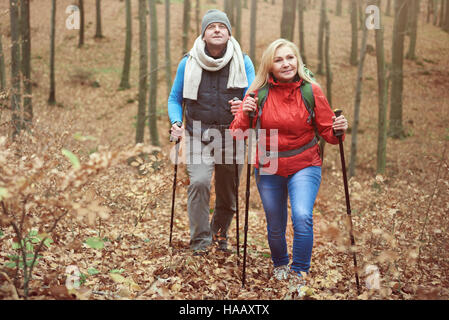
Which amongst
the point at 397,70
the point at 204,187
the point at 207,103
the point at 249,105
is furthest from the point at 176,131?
the point at 397,70

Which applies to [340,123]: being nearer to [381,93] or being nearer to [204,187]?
[204,187]

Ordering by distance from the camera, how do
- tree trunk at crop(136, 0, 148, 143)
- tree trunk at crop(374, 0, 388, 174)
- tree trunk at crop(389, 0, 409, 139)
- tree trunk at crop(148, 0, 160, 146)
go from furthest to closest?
tree trunk at crop(389, 0, 409, 139)
tree trunk at crop(148, 0, 160, 146)
tree trunk at crop(374, 0, 388, 174)
tree trunk at crop(136, 0, 148, 143)

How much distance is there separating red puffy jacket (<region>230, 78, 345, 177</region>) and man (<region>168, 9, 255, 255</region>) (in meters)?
0.62

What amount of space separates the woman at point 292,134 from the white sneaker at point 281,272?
0.02 m

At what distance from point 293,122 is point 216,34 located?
1.44 metres

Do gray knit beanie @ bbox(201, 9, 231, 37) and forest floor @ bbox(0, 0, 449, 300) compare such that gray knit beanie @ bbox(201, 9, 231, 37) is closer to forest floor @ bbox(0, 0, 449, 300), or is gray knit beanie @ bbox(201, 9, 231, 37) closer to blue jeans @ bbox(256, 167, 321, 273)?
forest floor @ bbox(0, 0, 449, 300)

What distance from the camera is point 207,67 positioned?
429 centimetres

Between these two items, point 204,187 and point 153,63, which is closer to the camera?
point 204,187

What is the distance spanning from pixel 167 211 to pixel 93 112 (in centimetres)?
1276

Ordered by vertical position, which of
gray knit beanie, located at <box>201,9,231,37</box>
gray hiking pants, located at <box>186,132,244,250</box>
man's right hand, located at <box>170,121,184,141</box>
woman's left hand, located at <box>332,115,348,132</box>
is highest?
gray knit beanie, located at <box>201,9,231,37</box>

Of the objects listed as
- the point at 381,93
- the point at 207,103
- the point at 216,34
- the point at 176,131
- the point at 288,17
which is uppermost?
the point at 288,17

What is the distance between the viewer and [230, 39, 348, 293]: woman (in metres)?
3.60

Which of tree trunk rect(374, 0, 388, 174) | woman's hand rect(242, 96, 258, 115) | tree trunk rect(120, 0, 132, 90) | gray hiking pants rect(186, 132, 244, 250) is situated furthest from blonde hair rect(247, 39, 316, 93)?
tree trunk rect(120, 0, 132, 90)

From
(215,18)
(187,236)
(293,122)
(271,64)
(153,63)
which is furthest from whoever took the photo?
(153,63)
